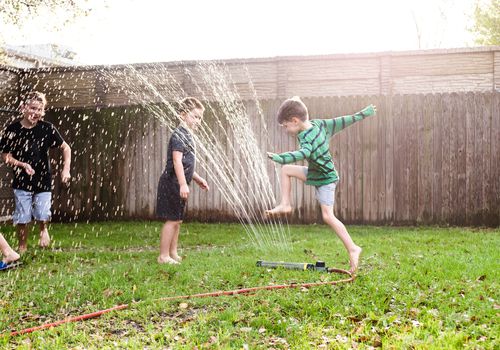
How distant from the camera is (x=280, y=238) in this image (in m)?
8.10

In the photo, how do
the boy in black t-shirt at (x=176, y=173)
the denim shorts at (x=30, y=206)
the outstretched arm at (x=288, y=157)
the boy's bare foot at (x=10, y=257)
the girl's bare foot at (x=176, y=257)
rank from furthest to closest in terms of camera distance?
the denim shorts at (x=30, y=206), the girl's bare foot at (x=176, y=257), the boy in black t-shirt at (x=176, y=173), the boy's bare foot at (x=10, y=257), the outstretched arm at (x=288, y=157)

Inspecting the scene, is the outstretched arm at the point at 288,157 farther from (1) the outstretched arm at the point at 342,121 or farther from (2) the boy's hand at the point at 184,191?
(2) the boy's hand at the point at 184,191

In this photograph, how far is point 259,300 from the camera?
13.9 ft

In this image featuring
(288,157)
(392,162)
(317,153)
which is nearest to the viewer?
(288,157)

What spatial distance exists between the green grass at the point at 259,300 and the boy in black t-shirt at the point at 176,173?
35 centimetres

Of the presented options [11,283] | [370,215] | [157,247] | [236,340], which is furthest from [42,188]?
[370,215]

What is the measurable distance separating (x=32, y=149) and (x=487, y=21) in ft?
70.2

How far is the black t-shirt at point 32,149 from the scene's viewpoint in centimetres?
693

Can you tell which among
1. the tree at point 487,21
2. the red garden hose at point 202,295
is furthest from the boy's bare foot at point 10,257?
the tree at point 487,21

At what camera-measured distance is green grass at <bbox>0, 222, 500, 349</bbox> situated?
349 centimetres

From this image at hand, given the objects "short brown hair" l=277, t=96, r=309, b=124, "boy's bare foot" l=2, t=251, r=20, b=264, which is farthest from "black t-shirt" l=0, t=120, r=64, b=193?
"short brown hair" l=277, t=96, r=309, b=124

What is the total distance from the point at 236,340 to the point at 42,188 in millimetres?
4528

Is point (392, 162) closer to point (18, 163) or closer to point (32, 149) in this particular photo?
point (32, 149)

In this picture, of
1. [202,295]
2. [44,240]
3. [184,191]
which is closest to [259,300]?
[202,295]
